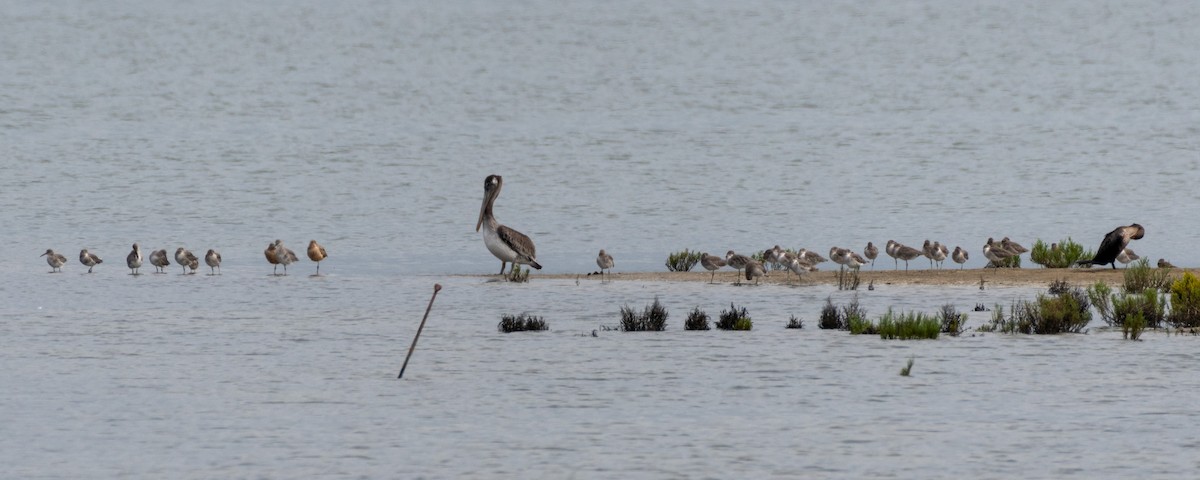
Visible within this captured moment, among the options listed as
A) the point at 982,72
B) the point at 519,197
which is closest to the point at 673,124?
the point at 519,197

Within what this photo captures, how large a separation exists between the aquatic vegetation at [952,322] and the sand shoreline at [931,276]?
6080 millimetres

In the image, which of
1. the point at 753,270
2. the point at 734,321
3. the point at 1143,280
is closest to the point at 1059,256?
the point at 1143,280

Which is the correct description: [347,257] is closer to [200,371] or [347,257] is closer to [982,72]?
[200,371]

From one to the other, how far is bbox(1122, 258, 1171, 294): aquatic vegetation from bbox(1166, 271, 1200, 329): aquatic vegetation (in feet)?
10.9

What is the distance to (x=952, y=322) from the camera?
2477 centimetres

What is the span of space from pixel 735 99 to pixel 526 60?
41.4 meters

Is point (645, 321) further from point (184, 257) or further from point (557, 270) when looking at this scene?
point (184, 257)

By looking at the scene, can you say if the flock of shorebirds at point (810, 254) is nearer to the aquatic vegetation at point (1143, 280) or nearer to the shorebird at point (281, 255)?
the aquatic vegetation at point (1143, 280)

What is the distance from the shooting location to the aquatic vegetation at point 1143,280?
95.2 ft

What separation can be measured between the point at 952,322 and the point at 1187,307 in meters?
3.00

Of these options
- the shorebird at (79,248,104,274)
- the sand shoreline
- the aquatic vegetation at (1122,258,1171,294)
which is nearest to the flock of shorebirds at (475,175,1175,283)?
the sand shoreline

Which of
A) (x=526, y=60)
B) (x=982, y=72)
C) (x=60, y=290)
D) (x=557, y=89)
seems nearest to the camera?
(x=60, y=290)

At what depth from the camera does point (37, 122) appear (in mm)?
89062

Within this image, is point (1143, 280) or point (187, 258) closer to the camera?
point (1143, 280)
